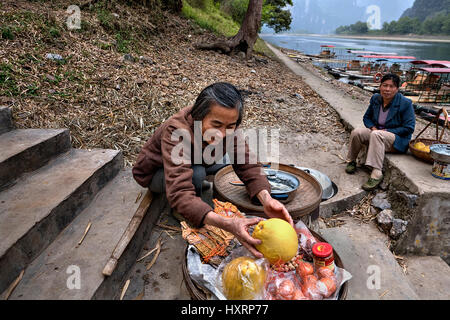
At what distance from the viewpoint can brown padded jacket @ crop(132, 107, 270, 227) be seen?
1.83 metres

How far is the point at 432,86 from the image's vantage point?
13.4m

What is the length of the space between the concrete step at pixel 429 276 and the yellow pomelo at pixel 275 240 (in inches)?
80.4

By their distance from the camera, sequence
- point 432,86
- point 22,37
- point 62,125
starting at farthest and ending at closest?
1. point 432,86
2. point 22,37
3. point 62,125

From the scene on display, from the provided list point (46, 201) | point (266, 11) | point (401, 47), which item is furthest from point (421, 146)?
point (401, 47)

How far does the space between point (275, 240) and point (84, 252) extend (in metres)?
1.36

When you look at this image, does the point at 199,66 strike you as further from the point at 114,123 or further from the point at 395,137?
the point at 395,137

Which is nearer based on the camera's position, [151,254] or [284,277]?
[284,277]

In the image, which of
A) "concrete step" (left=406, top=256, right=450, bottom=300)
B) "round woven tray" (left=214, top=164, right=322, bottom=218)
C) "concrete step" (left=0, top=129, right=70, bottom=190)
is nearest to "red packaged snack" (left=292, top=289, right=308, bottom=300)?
"round woven tray" (left=214, top=164, right=322, bottom=218)

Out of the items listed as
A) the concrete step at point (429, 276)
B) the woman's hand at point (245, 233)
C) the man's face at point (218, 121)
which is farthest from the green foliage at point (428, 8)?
→ the woman's hand at point (245, 233)

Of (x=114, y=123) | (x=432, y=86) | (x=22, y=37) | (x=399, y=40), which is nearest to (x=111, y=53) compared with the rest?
(x=22, y=37)

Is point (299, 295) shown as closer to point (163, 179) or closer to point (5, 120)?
point (163, 179)

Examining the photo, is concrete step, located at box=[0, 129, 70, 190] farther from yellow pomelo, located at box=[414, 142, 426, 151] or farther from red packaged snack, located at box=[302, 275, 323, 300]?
yellow pomelo, located at box=[414, 142, 426, 151]

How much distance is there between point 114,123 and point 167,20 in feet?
23.4

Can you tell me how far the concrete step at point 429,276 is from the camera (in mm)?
2836
